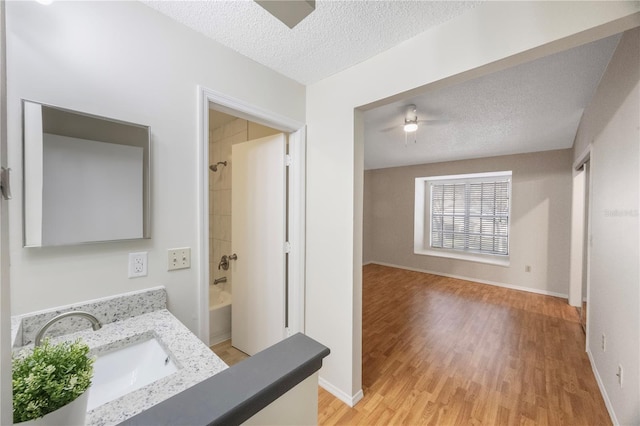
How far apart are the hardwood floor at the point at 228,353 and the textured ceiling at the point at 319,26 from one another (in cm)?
246

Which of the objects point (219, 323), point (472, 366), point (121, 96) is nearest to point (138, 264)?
point (121, 96)

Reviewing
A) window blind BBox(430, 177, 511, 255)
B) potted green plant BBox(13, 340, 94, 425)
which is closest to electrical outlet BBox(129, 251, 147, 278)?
potted green plant BBox(13, 340, 94, 425)

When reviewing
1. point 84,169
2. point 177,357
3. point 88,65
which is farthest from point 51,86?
point 177,357

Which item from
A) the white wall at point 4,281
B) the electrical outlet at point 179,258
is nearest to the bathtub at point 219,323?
the electrical outlet at point 179,258

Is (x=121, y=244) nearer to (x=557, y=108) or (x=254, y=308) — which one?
(x=254, y=308)

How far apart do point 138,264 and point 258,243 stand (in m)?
1.06

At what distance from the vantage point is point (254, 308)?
2.28m

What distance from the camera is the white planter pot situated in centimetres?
45

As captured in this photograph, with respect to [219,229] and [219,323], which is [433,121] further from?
[219,323]

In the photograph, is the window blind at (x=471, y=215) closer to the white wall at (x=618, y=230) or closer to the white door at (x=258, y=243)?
the white wall at (x=618, y=230)

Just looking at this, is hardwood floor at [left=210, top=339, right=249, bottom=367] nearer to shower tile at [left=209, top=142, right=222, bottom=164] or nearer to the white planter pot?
the white planter pot

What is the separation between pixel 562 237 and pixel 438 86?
4.05m

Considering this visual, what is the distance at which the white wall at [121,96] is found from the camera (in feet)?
3.14

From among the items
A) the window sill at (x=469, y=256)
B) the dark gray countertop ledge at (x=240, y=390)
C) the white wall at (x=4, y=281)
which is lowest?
the window sill at (x=469, y=256)
